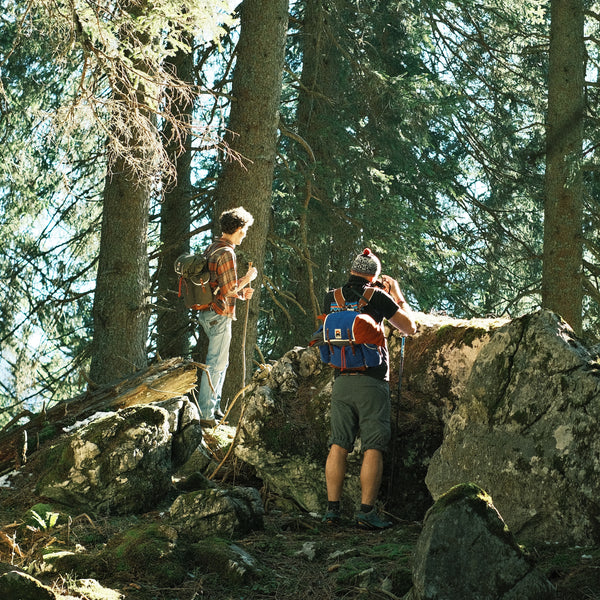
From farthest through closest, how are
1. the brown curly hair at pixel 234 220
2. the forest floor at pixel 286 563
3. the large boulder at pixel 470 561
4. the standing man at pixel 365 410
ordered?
the brown curly hair at pixel 234 220, the standing man at pixel 365 410, the forest floor at pixel 286 563, the large boulder at pixel 470 561

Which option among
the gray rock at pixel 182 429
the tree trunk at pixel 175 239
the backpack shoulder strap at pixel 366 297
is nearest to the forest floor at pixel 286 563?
the gray rock at pixel 182 429

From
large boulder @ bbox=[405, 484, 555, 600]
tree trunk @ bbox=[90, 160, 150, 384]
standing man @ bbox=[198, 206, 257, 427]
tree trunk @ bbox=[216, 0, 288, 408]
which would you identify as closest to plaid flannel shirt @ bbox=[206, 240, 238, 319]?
standing man @ bbox=[198, 206, 257, 427]

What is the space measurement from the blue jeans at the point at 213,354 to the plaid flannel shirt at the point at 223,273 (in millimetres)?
121

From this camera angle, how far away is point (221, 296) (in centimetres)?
810

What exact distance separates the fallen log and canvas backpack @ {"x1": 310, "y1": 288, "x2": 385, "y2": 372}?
216cm

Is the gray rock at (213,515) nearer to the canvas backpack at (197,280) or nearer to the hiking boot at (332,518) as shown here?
the hiking boot at (332,518)

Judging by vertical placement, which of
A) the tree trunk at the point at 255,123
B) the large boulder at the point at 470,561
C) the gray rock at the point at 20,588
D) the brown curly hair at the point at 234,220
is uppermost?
the tree trunk at the point at 255,123

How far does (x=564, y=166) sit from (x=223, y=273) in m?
6.13

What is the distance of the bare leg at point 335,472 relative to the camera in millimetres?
6039

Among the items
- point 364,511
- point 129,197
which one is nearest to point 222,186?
point 129,197

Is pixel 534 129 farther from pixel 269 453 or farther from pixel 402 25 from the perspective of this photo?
pixel 269 453

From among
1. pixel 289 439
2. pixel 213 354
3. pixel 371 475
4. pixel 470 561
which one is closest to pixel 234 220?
pixel 213 354

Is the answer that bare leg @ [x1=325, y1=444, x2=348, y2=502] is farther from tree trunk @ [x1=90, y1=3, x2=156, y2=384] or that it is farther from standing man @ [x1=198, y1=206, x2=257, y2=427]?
tree trunk @ [x1=90, y1=3, x2=156, y2=384]

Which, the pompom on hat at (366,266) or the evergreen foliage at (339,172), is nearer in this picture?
the pompom on hat at (366,266)
